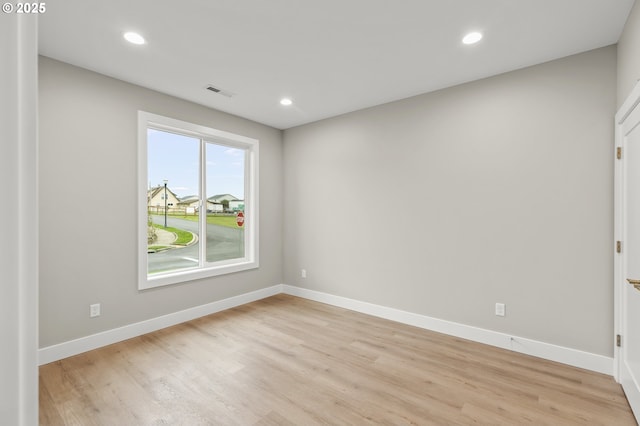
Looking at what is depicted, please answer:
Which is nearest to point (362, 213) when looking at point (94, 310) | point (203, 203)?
point (203, 203)

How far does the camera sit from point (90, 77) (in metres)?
2.90

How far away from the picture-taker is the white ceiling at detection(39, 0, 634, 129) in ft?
6.79

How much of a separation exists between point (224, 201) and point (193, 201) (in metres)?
0.46

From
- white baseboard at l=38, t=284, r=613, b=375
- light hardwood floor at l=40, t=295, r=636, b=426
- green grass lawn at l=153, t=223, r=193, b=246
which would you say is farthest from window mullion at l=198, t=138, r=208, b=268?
light hardwood floor at l=40, t=295, r=636, b=426

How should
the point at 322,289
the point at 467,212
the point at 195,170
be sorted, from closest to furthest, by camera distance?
the point at 467,212 < the point at 195,170 < the point at 322,289

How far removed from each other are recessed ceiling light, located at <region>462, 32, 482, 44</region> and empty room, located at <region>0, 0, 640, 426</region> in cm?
1

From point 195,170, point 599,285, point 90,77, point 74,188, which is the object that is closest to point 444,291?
point 599,285

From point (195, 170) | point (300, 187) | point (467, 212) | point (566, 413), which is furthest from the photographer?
point (300, 187)

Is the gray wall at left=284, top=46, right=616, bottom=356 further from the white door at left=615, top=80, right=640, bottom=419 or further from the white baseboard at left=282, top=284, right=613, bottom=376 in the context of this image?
the white door at left=615, top=80, right=640, bottom=419

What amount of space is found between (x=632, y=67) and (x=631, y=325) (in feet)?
5.79

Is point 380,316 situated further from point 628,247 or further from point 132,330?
point 132,330

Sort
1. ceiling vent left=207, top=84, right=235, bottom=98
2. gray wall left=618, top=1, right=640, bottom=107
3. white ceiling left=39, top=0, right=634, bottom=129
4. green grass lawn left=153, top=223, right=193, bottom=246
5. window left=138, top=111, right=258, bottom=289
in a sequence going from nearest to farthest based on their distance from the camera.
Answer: gray wall left=618, top=1, right=640, bottom=107 → white ceiling left=39, top=0, right=634, bottom=129 → ceiling vent left=207, top=84, right=235, bottom=98 → window left=138, top=111, right=258, bottom=289 → green grass lawn left=153, top=223, right=193, bottom=246

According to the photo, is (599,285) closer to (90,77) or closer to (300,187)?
(300,187)

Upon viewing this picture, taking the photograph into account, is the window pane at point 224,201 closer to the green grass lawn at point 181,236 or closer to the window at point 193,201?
the window at point 193,201
